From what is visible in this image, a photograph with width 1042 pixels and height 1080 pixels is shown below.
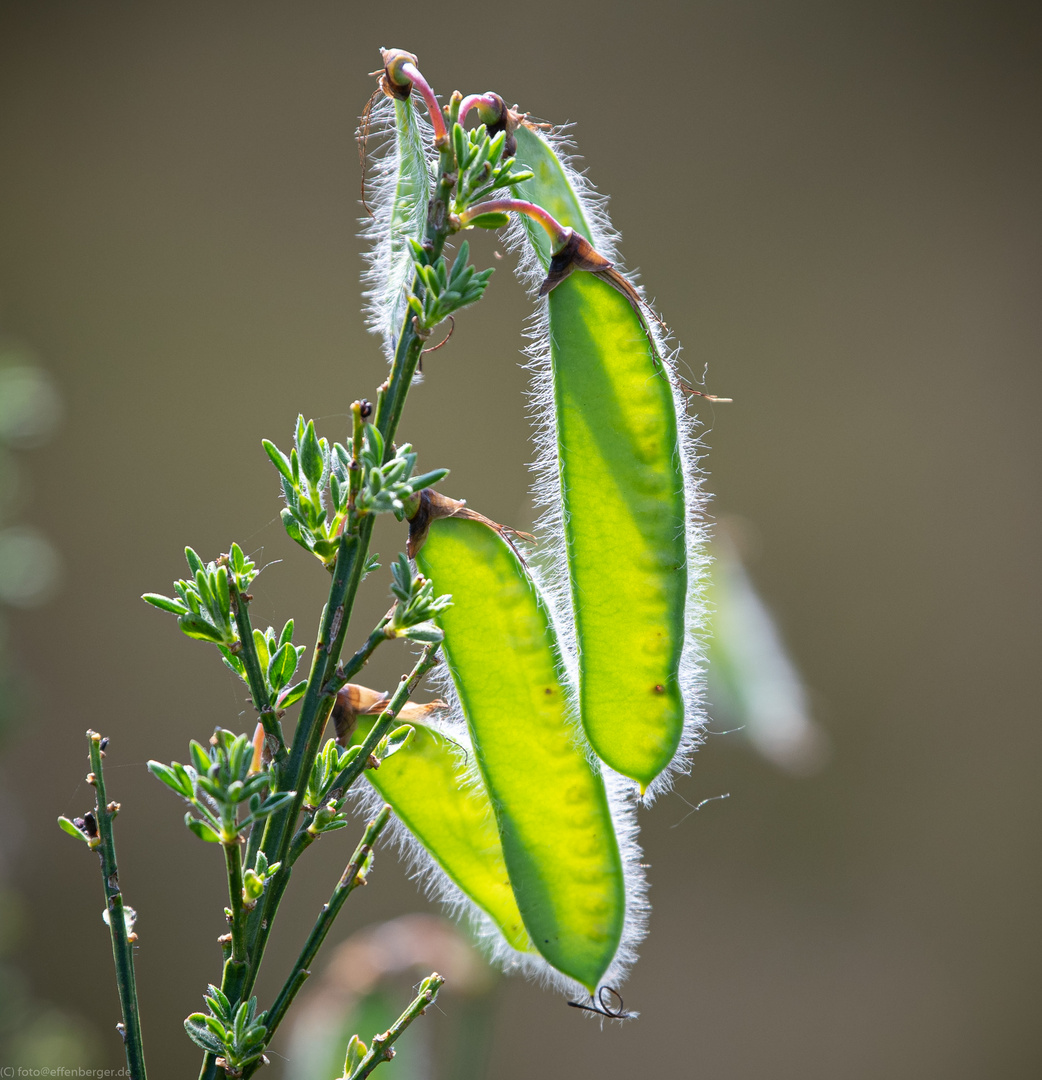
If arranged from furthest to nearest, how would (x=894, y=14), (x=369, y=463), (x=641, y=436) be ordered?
(x=894, y=14)
(x=641, y=436)
(x=369, y=463)

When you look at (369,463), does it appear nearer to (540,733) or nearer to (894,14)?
(540,733)

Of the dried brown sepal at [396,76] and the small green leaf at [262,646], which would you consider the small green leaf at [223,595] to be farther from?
the dried brown sepal at [396,76]

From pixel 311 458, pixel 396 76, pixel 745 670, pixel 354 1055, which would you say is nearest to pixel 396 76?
pixel 396 76

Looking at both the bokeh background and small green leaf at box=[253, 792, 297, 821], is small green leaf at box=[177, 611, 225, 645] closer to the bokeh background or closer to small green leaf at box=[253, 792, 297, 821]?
small green leaf at box=[253, 792, 297, 821]

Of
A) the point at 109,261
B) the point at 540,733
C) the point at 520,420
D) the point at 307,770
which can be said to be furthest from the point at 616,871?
the point at 109,261

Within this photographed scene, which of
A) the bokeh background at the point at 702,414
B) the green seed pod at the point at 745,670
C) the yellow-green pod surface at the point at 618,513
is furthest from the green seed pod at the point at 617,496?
the bokeh background at the point at 702,414
